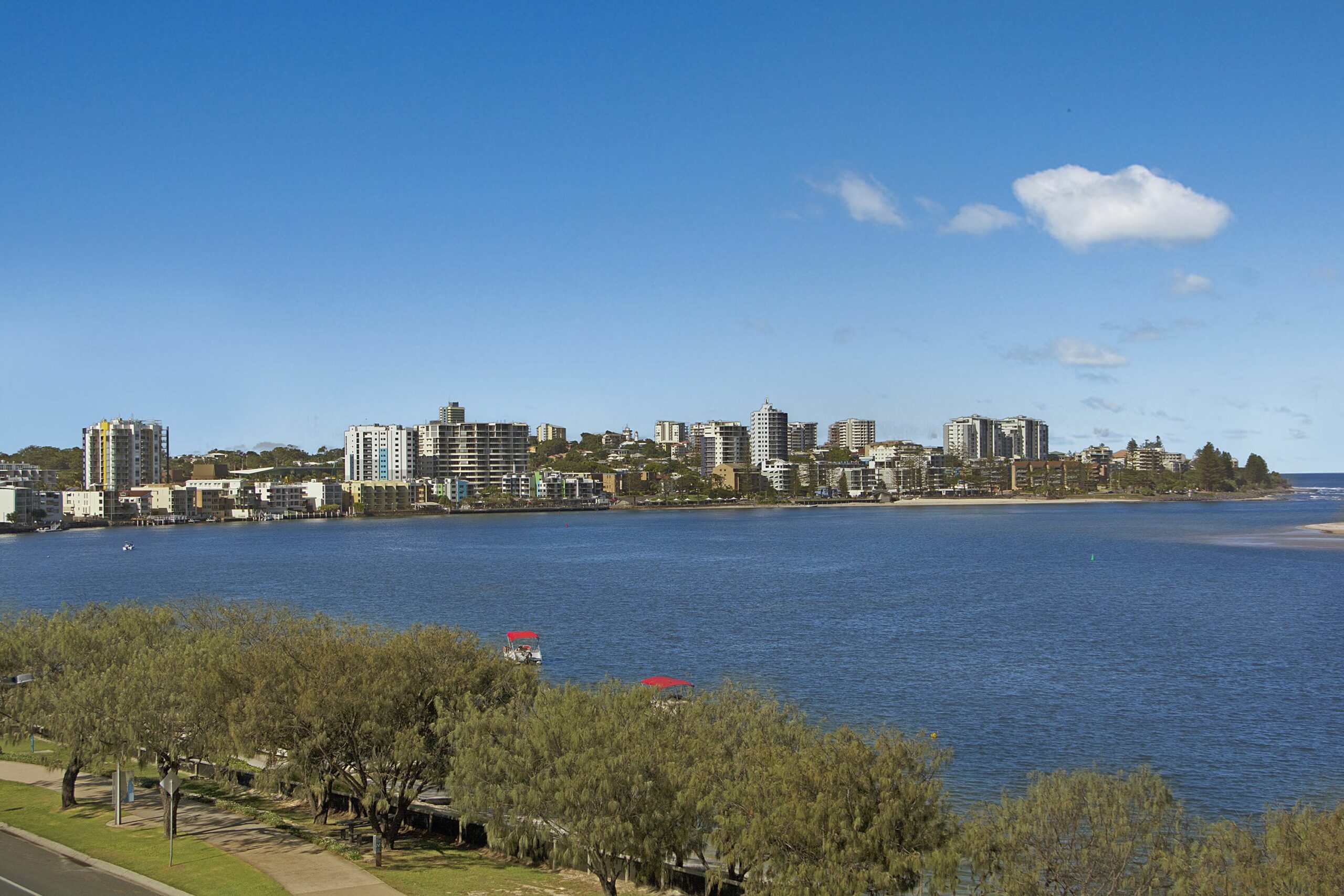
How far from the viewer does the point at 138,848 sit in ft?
66.7

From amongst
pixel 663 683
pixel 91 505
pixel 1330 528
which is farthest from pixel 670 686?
pixel 91 505

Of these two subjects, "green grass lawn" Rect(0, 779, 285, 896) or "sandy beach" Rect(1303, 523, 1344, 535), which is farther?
"sandy beach" Rect(1303, 523, 1344, 535)

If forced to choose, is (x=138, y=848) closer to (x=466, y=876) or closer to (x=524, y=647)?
(x=466, y=876)

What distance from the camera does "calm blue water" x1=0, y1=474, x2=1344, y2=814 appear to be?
3303 centimetres

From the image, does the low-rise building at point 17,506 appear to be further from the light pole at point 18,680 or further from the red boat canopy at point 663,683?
the red boat canopy at point 663,683

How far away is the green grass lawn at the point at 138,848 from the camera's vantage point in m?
18.3

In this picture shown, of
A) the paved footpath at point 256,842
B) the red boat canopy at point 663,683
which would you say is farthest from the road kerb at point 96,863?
the red boat canopy at point 663,683

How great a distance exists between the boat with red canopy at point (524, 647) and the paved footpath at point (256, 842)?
18516mm

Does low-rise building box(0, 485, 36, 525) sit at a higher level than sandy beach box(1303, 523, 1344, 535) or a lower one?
higher

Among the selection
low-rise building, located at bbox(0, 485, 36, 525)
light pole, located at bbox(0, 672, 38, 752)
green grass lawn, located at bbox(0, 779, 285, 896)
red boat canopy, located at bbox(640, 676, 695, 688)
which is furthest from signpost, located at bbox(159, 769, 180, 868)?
low-rise building, located at bbox(0, 485, 36, 525)

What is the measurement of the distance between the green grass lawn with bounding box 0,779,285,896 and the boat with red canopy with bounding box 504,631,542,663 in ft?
66.2

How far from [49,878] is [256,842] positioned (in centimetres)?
399

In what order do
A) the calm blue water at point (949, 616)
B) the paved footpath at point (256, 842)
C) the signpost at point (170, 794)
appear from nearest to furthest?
1. the paved footpath at point (256, 842)
2. the signpost at point (170, 794)
3. the calm blue water at point (949, 616)

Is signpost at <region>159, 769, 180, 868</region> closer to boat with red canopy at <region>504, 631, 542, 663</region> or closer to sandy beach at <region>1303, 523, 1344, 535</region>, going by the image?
boat with red canopy at <region>504, 631, 542, 663</region>
